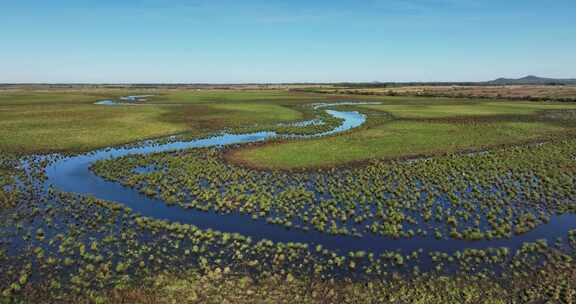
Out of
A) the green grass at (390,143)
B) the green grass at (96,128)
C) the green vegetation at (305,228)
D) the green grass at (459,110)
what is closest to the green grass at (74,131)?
the green grass at (96,128)

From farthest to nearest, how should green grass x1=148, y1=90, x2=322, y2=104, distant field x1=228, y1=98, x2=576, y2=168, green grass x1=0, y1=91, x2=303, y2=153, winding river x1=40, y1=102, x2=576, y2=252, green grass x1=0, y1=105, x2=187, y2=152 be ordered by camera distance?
1. green grass x1=148, y1=90, x2=322, y2=104
2. green grass x1=0, y1=91, x2=303, y2=153
3. green grass x1=0, y1=105, x2=187, y2=152
4. distant field x1=228, y1=98, x2=576, y2=168
5. winding river x1=40, y1=102, x2=576, y2=252

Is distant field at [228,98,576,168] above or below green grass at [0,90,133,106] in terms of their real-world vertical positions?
below

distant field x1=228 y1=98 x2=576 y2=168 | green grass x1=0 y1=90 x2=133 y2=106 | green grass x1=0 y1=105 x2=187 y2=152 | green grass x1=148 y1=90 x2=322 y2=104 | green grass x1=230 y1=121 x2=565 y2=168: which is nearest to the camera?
green grass x1=230 y1=121 x2=565 y2=168

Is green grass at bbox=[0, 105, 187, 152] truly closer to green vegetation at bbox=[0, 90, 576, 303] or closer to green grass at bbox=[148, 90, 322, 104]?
green vegetation at bbox=[0, 90, 576, 303]

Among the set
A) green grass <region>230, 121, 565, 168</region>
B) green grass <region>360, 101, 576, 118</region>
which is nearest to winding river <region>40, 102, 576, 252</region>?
green grass <region>230, 121, 565, 168</region>

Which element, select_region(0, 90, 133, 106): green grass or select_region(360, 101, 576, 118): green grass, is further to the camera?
select_region(0, 90, 133, 106): green grass

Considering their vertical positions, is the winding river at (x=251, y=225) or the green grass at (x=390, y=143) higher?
the green grass at (x=390, y=143)

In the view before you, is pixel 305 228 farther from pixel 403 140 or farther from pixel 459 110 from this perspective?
pixel 459 110

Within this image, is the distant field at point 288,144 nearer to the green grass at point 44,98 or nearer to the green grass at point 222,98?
the green grass at point 44,98

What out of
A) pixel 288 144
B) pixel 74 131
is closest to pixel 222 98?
pixel 74 131

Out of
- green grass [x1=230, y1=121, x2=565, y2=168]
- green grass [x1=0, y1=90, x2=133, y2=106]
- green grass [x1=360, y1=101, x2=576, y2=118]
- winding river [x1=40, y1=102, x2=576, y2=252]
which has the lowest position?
winding river [x1=40, y1=102, x2=576, y2=252]

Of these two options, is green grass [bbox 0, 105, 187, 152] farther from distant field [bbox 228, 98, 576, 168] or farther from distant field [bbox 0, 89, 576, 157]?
distant field [bbox 228, 98, 576, 168]
